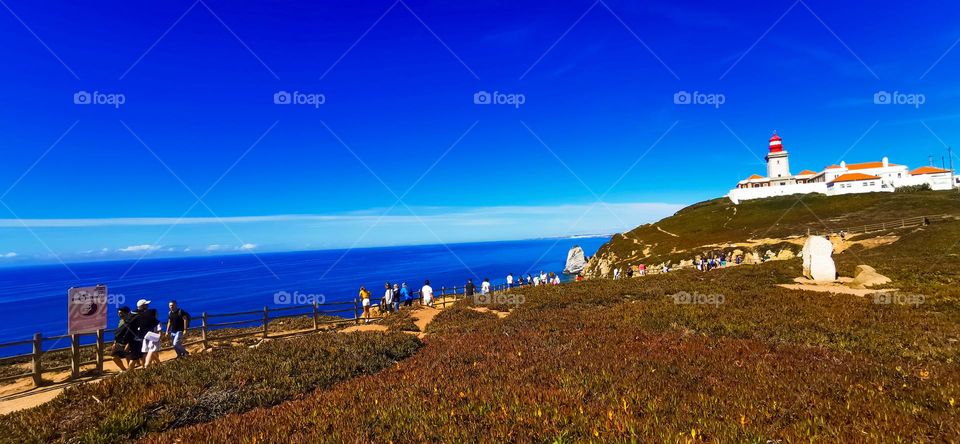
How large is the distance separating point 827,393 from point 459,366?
227 inches

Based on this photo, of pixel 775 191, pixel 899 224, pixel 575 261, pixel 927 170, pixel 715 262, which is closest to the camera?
pixel 715 262

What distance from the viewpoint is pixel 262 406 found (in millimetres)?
7676

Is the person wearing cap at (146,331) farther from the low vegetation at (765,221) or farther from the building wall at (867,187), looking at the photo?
the building wall at (867,187)

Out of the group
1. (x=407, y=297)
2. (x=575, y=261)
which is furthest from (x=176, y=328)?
(x=575, y=261)

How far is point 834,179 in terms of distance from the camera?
357ft

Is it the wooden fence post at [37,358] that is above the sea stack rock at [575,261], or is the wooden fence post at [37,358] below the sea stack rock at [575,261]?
above

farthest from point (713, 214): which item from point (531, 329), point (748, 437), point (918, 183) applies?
point (748, 437)

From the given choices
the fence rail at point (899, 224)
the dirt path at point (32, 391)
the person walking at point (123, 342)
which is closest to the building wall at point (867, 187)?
the fence rail at point (899, 224)

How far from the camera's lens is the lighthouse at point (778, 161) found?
119 m

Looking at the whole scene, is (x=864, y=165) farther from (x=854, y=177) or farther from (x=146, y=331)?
(x=146, y=331)

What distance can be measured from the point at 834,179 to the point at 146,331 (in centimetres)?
13740

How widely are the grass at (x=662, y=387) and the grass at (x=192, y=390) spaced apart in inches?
46.7

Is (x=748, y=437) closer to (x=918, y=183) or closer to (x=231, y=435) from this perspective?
(x=231, y=435)


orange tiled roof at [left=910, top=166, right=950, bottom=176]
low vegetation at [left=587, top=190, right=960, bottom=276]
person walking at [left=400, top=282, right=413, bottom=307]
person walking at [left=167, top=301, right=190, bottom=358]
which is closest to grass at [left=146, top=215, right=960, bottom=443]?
person walking at [left=167, top=301, right=190, bottom=358]
